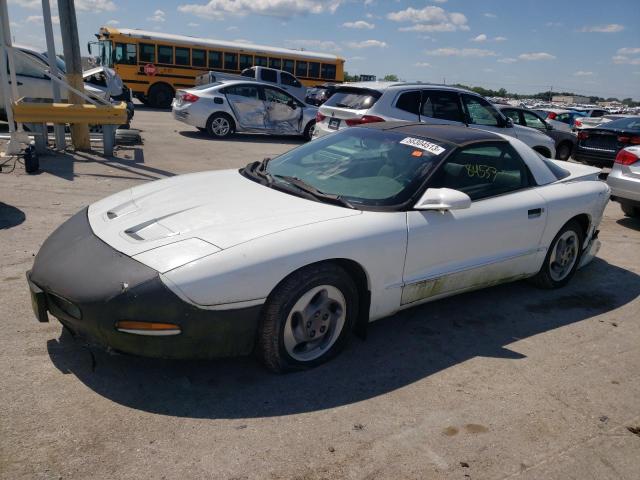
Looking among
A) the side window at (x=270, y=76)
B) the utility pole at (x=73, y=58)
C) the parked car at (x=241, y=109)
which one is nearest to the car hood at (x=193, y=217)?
the utility pole at (x=73, y=58)

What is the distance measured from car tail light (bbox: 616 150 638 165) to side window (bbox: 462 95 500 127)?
2.43 meters

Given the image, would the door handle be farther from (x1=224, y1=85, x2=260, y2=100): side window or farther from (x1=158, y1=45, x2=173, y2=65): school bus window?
(x1=158, y1=45, x2=173, y2=65): school bus window

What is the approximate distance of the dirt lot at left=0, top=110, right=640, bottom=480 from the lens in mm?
2533

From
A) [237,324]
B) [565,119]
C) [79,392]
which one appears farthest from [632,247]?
[565,119]

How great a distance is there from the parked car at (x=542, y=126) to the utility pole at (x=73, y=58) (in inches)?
340

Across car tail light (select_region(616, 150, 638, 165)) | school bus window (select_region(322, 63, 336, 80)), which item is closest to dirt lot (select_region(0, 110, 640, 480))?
car tail light (select_region(616, 150, 638, 165))

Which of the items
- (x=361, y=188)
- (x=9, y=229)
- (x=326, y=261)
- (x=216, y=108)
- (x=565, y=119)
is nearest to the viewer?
(x=326, y=261)

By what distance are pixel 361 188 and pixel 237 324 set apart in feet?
4.49

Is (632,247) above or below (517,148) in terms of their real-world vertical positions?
below

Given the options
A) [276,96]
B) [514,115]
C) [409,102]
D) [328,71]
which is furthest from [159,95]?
[409,102]

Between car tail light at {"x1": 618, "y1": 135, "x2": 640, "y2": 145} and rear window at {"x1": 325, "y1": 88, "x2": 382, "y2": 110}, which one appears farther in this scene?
car tail light at {"x1": 618, "y1": 135, "x2": 640, "y2": 145}

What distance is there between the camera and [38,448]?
8.16ft

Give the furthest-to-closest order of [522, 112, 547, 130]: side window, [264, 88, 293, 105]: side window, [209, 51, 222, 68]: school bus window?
1. [209, 51, 222, 68]: school bus window
2. [264, 88, 293, 105]: side window
3. [522, 112, 547, 130]: side window

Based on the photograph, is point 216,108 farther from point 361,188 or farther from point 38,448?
point 38,448
